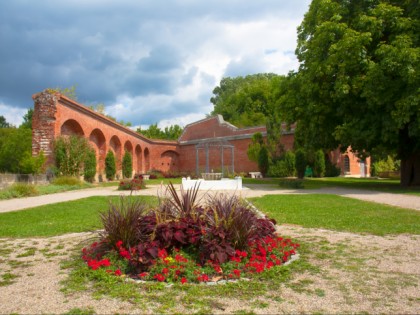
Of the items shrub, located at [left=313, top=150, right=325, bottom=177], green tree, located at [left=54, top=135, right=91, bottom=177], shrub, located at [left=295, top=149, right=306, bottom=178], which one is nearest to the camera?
green tree, located at [left=54, top=135, right=91, bottom=177]

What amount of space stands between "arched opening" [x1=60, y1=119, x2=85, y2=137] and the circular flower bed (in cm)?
1913

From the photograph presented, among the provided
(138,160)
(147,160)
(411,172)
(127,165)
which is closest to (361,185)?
(411,172)

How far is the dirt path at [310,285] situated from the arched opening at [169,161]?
37.1m

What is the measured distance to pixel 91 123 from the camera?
82.2 ft

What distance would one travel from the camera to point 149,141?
134ft

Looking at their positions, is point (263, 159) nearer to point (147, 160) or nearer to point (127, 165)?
point (127, 165)

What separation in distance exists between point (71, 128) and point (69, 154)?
10.9 feet

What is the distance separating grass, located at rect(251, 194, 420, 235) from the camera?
6918 millimetres

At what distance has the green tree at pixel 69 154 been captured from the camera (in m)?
20.1

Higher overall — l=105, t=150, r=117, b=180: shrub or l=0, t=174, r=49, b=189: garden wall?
l=105, t=150, r=117, b=180: shrub

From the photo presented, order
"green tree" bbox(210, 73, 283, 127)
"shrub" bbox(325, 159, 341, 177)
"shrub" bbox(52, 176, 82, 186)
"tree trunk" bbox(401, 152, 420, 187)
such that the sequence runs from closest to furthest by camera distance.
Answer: "tree trunk" bbox(401, 152, 420, 187) → "shrub" bbox(52, 176, 82, 186) → "shrub" bbox(325, 159, 341, 177) → "green tree" bbox(210, 73, 283, 127)

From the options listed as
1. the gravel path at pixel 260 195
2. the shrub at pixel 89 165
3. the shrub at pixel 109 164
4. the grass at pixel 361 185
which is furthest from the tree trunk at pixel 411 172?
the shrub at pixel 109 164

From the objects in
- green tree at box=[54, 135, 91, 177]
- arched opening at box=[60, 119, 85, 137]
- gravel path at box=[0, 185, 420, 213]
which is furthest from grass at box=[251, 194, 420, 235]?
arched opening at box=[60, 119, 85, 137]

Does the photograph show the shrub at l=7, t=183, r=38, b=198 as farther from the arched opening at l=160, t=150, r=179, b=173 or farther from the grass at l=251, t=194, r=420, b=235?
the arched opening at l=160, t=150, r=179, b=173
